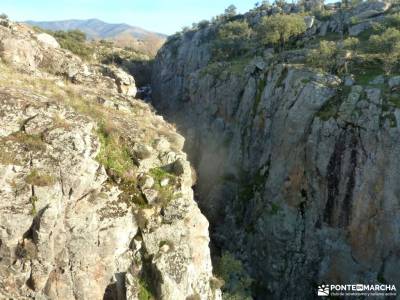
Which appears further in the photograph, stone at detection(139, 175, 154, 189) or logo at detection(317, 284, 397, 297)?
logo at detection(317, 284, 397, 297)

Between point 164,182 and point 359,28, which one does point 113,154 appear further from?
point 359,28

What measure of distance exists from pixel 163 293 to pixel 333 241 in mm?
20550

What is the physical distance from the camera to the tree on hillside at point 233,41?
71000 mm

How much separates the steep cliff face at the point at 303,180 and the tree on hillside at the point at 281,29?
26.8ft

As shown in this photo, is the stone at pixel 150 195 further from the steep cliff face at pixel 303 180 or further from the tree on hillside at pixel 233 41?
the tree on hillside at pixel 233 41

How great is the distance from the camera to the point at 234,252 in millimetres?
42594

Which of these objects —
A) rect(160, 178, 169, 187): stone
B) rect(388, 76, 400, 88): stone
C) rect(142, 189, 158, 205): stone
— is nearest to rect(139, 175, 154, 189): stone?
rect(142, 189, 158, 205): stone

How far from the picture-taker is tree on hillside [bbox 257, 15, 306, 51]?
195 ft

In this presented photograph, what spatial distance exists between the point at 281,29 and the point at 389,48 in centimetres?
1984

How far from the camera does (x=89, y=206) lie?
20344 mm

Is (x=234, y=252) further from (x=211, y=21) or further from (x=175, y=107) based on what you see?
(x=211, y=21)

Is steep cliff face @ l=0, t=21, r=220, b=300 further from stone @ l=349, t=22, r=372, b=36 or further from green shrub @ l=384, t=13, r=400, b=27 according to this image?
stone @ l=349, t=22, r=372, b=36

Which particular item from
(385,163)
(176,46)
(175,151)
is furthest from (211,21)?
(175,151)

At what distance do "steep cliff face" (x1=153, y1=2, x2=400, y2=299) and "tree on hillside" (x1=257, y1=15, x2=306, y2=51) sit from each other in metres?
8.16
